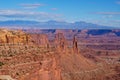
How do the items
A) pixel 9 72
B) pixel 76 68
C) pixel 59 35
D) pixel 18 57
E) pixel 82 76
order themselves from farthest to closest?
1. pixel 59 35
2. pixel 76 68
3. pixel 82 76
4. pixel 18 57
5. pixel 9 72

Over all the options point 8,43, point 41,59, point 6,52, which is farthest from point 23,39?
point 41,59

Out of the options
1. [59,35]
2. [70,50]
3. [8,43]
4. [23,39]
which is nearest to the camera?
[8,43]

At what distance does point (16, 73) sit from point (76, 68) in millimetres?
69099

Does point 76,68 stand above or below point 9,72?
below

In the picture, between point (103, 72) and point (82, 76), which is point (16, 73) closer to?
point (82, 76)

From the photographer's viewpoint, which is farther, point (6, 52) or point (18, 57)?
point (6, 52)

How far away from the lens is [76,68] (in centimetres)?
9669

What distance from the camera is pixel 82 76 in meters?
89.2

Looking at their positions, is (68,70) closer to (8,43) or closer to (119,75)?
(119,75)

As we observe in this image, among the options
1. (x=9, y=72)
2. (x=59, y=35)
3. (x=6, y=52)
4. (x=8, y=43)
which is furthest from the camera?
(x=59, y=35)

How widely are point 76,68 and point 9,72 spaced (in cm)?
6961

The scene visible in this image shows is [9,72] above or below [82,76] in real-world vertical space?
above

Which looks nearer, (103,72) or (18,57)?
(18,57)

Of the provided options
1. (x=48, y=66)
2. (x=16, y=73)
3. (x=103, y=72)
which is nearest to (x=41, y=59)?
(x=48, y=66)
